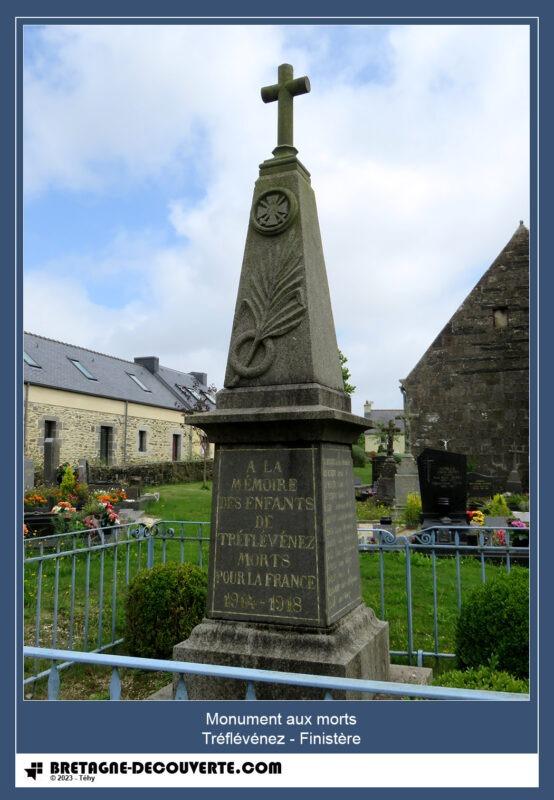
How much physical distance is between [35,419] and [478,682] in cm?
2369

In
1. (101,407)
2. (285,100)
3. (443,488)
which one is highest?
(285,100)

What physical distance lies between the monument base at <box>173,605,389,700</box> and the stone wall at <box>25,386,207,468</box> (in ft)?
68.6

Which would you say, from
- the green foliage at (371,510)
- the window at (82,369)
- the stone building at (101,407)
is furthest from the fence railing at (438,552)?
the window at (82,369)

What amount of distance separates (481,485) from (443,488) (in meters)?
5.05

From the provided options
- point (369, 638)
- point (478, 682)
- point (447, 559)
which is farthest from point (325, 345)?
point (447, 559)

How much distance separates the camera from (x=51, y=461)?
1919cm

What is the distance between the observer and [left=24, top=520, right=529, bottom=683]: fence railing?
5590 mm

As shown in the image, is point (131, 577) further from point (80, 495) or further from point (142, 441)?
point (142, 441)

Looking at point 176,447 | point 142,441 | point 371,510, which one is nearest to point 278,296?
point 371,510

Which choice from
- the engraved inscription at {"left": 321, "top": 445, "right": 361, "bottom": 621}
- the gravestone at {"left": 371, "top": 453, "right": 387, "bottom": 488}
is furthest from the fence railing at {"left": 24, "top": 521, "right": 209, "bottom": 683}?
the gravestone at {"left": 371, "top": 453, "right": 387, "bottom": 488}

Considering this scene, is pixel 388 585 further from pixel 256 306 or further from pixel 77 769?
pixel 77 769

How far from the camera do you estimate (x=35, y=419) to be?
24.3 metres

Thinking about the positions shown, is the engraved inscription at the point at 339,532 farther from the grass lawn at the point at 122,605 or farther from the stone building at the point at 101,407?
the stone building at the point at 101,407

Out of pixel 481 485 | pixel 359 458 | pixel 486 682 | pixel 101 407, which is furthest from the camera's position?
pixel 359 458
